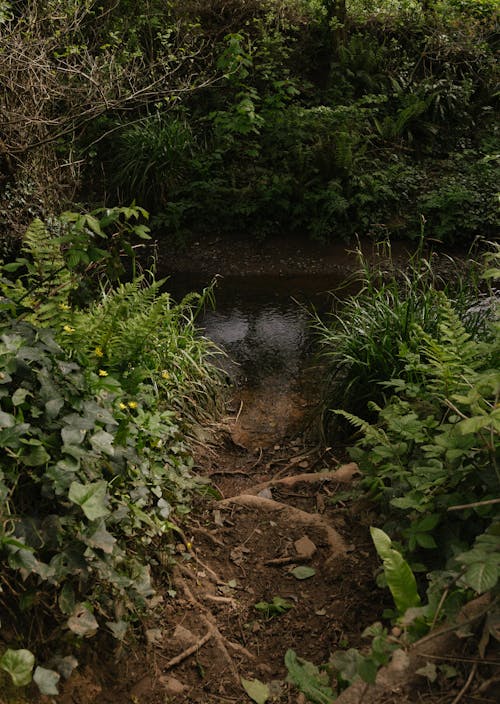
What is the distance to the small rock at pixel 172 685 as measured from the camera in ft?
8.38

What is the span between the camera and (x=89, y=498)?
2.19 meters

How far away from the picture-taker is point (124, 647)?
2.55 m

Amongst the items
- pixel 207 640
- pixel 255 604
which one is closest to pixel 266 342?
pixel 255 604

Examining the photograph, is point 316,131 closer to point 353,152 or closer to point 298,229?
point 353,152

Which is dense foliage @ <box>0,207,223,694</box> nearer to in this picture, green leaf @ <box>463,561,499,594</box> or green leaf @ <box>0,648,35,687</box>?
green leaf @ <box>0,648,35,687</box>

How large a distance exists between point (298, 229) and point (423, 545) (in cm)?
688

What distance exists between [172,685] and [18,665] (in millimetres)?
940

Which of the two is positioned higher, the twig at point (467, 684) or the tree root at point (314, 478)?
the twig at point (467, 684)

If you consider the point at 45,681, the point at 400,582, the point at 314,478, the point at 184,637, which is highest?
the point at 45,681

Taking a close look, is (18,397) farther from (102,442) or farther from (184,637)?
(184,637)

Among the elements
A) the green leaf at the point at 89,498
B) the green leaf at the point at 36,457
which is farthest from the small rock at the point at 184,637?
the green leaf at the point at 36,457

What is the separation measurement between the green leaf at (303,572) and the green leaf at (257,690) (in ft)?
2.09

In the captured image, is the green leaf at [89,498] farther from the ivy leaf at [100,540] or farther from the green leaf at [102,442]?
the green leaf at [102,442]

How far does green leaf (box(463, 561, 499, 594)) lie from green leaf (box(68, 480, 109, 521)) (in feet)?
3.70
